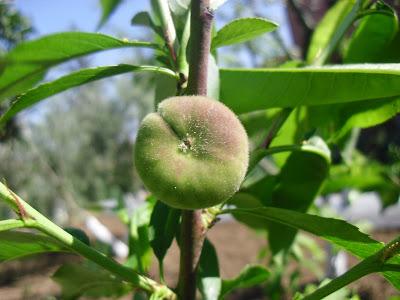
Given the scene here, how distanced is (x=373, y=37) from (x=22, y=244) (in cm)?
67

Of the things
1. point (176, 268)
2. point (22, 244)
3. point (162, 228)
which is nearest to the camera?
point (22, 244)

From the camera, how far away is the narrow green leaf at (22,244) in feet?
2.16

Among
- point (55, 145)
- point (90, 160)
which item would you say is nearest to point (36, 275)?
point (55, 145)

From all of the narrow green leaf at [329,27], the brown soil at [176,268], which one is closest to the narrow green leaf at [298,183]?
the narrow green leaf at [329,27]

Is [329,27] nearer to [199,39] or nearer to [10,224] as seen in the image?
[199,39]

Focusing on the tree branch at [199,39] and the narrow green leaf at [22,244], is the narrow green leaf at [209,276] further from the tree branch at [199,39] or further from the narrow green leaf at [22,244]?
the tree branch at [199,39]

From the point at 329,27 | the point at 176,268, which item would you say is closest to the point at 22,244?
the point at 329,27

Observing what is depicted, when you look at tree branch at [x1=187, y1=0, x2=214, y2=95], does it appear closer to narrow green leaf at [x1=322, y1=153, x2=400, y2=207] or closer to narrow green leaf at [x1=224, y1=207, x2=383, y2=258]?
narrow green leaf at [x1=224, y1=207, x2=383, y2=258]

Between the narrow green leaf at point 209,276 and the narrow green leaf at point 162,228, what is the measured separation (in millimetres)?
97

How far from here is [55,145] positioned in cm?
1410

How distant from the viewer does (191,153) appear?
2.03 feet

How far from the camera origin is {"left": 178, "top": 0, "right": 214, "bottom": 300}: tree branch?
2.07 ft

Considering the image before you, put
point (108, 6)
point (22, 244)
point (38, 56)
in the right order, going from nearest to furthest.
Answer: point (108, 6) → point (38, 56) → point (22, 244)

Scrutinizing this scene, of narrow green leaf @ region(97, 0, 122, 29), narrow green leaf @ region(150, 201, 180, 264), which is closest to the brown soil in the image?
narrow green leaf @ region(150, 201, 180, 264)
